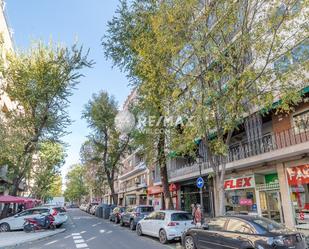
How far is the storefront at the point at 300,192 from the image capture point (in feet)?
Answer: 46.9

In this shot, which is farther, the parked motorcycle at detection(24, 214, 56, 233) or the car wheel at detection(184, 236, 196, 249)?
the parked motorcycle at detection(24, 214, 56, 233)

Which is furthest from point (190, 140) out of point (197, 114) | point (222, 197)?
point (222, 197)

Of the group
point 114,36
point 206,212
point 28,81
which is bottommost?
point 206,212

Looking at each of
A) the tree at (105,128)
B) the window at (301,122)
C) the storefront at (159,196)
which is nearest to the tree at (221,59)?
the window at (301,122)

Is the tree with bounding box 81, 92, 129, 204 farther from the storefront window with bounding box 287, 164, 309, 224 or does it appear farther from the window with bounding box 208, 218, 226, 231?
the window with bounding box 208, 218, 226, 231

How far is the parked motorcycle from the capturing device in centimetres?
1889

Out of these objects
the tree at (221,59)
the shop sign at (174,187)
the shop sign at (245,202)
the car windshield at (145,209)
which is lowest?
the car windshield at (145,209)

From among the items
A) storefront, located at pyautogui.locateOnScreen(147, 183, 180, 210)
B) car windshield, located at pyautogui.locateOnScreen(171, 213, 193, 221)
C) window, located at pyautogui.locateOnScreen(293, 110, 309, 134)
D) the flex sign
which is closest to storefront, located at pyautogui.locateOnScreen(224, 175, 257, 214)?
the flex sign

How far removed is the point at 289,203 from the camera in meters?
15.1

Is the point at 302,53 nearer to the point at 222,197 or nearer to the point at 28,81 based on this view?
the point at 222,197

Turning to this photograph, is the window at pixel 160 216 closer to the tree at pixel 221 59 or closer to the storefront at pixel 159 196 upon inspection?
the tree at pixel 221 59

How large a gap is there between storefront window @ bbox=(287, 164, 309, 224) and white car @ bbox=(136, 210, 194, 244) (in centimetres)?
535

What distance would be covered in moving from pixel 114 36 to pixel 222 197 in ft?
43.3

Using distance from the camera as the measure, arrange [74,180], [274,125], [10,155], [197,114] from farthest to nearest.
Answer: [74,180] < [10,155] < [274,125] < [197,114]
